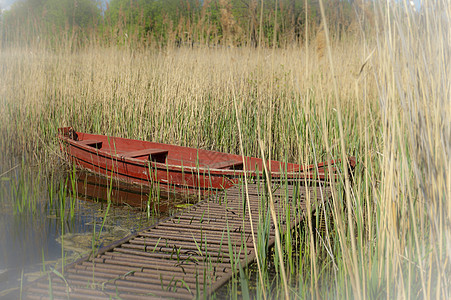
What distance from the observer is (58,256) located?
9.82 feet

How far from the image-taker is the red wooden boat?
447cm

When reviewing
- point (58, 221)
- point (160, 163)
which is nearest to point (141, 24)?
point (160, 163)

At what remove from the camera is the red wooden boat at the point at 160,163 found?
4474 mm

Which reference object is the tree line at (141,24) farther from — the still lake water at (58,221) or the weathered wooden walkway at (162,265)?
the weathered wooden walkway at (162,265)

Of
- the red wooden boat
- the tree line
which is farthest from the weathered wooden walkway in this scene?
the tree line

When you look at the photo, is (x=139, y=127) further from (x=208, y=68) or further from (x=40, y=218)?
(x=40, y=218)

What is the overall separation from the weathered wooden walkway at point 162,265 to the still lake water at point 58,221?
19cm

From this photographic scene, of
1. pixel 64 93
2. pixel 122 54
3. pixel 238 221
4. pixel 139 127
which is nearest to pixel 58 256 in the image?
pixel 238 221

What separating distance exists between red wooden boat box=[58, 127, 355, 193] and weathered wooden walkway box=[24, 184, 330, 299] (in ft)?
4.00

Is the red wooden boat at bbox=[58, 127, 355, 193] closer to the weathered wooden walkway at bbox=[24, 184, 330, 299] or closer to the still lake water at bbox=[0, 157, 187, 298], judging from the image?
the still lake water at bbox=[0, 157, 187, 298]

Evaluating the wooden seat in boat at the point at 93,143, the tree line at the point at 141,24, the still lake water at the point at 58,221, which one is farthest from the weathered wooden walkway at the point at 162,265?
the wooden seat in boat at the point at 93,143

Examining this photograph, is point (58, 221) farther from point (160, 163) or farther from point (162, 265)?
point (162, 265)

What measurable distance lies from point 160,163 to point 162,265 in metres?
2.36

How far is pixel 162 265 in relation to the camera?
237 centimetres
